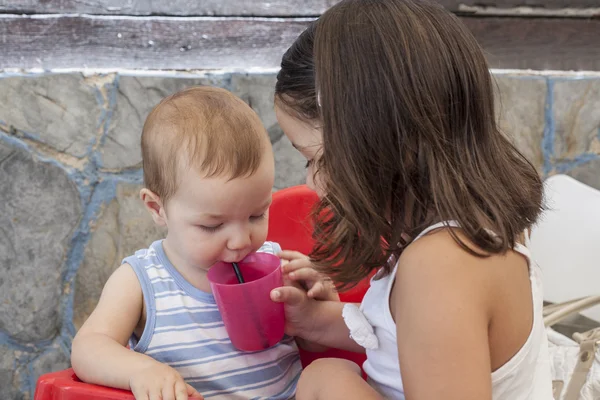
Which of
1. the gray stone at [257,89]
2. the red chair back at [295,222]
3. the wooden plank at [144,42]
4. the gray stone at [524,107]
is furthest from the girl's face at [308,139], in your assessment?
the gray stone at [524,107]

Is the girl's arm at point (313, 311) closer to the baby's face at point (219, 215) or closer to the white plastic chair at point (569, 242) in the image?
the baby's face at point (219, 215)

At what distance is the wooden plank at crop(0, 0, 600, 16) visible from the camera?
5.94 ft

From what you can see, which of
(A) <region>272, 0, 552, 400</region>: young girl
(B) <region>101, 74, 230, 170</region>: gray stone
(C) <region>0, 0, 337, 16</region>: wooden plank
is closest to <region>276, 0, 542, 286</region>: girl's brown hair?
(A) <region>272, 0, 552, 400</region>: young girl

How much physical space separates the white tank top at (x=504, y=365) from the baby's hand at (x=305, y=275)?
160 mm

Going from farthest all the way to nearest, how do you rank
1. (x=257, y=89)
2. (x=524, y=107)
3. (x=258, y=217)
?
(x=524, y=107) → (x=257, y=89) → (x=258, y=217)

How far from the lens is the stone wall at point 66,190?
5.73 feet

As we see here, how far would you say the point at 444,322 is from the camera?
72 cm

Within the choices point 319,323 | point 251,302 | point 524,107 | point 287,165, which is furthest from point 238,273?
point 524,107

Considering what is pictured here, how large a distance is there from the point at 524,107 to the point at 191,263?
4.32 ft

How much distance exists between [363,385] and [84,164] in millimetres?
1186

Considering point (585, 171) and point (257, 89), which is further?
point (585, 171)

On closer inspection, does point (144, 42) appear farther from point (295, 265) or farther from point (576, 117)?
point (576, 117)

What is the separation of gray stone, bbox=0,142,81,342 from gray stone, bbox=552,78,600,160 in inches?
56.8

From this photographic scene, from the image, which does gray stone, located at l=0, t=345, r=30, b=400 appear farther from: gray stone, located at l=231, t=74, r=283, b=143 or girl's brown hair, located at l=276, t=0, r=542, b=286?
girl's brown hair, located at l=276, t=0, r=542, b=286
